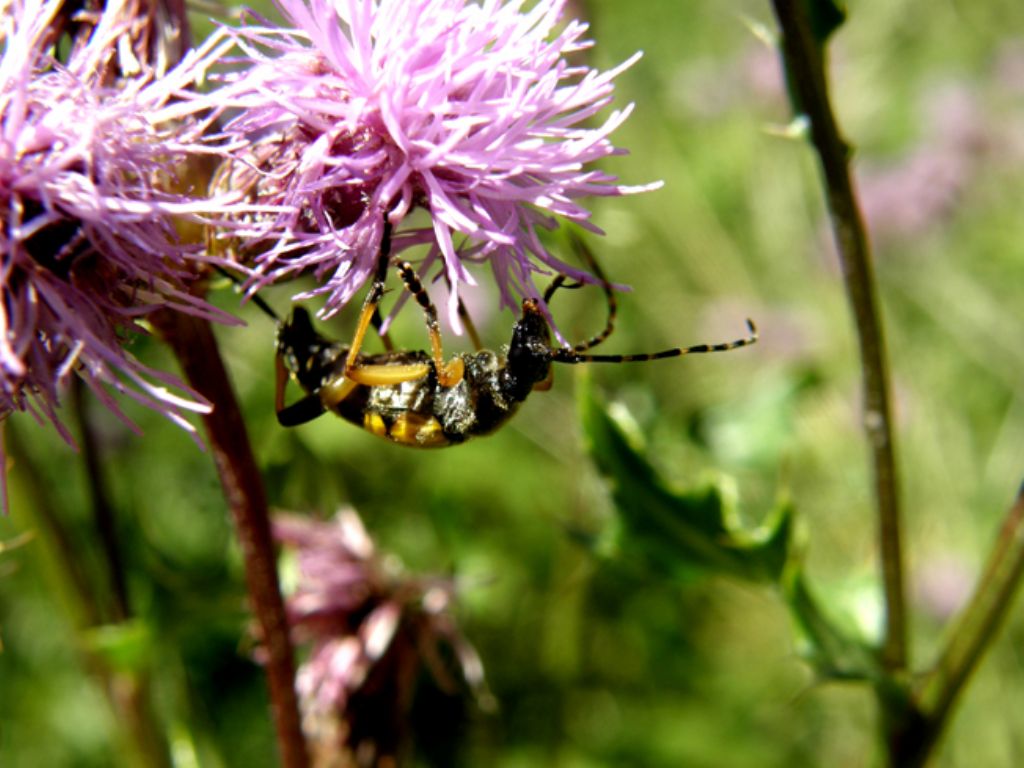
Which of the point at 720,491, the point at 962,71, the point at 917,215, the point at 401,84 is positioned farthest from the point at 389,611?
the point at 962,71

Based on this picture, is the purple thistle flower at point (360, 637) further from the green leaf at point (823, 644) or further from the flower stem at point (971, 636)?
the flower stem at point (971, 636)

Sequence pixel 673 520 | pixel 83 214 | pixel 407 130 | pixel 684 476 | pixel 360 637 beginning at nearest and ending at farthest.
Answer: pixel 83 214
pixel 407 130
pixel 673 520
pixel 360 637
pixel 684 476

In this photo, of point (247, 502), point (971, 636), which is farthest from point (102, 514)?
point (971, 636)

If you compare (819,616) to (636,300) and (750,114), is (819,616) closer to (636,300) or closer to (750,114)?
(636,300)

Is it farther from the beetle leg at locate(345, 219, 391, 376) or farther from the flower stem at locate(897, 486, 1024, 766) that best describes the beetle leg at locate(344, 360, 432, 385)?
the flower stem at locate(897, 486, 1024, 766)

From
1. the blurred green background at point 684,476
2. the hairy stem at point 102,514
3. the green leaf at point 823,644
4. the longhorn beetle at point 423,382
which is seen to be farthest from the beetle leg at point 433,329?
the hairy stem at point 102,514

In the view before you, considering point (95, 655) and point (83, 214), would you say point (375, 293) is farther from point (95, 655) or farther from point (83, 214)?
point (95, 655)

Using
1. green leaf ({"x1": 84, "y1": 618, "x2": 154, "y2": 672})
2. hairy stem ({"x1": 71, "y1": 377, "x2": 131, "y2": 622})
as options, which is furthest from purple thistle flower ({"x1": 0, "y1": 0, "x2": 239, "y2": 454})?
hairy stem ({"x1": 71, "y1": 377, "x2": 131, "y2": 622})
